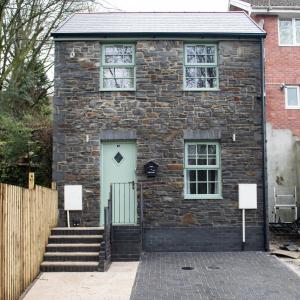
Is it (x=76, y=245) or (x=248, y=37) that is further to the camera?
(x=248, y=37)

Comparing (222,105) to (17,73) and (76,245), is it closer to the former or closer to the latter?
(76,245)

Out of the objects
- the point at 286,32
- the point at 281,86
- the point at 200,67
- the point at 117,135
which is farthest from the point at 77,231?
the point at 286,32

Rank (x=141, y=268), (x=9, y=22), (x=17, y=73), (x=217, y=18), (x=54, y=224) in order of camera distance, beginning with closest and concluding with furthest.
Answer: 1. (x=141, y=268)
2. (x=54, y=224)
3. (x=217, y=18)
4. (x=9, y=22)
5. (x=17, y=73)

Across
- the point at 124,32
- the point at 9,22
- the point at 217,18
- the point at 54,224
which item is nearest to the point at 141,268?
the point at 54,224

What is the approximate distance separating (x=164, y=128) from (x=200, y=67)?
6.76 feet

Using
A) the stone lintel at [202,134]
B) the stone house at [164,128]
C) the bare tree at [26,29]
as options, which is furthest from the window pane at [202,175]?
the bare tree at [26,29]

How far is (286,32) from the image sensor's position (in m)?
17.9

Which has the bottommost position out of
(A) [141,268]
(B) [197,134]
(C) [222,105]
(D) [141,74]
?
(A) [141,268]

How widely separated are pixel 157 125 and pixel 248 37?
11.8 feet

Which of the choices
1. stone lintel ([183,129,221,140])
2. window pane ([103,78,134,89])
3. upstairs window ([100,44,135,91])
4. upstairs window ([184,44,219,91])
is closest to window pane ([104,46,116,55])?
upstairs window ([100,44,135,91])

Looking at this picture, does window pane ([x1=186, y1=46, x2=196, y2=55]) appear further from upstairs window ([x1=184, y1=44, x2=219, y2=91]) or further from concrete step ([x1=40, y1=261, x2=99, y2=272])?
concrete step ([x1=40, y1=261, x2=99, y2=272])

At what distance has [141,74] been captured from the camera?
39.8ft

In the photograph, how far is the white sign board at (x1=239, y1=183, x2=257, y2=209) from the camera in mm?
11766

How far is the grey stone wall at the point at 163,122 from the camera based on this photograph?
11.8 metres
